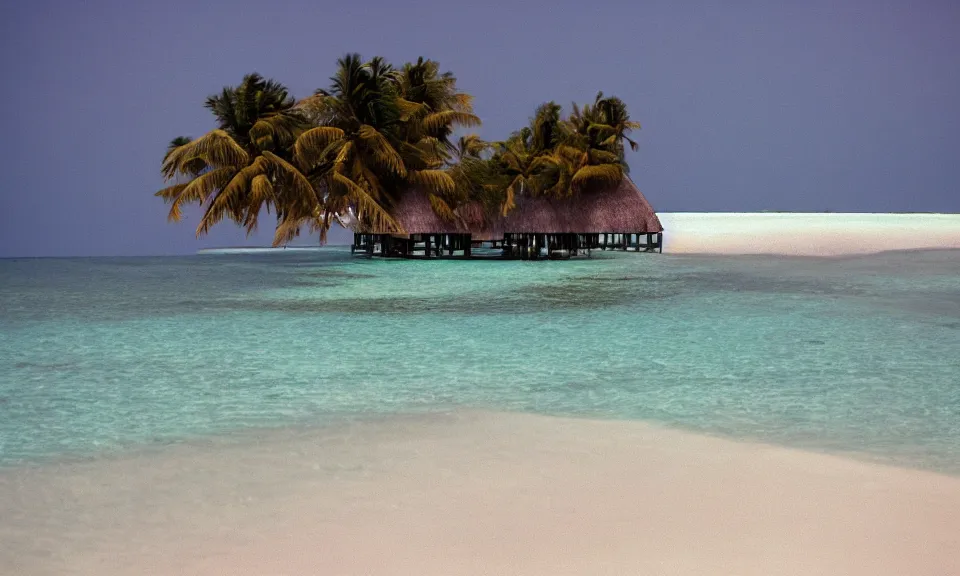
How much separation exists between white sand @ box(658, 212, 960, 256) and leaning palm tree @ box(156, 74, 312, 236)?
532 inches

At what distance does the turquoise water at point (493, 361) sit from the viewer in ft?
15.4

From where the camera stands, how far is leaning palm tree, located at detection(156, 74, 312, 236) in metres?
23.6

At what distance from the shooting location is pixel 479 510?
3115 mm

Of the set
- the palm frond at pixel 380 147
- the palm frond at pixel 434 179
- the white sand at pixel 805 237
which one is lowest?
the white sand at pixel 805 237

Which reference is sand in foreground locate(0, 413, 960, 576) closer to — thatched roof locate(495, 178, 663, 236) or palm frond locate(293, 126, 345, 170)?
palm frond locate(293, 126, 345, 170)

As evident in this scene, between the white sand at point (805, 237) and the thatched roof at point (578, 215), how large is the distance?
13.6 ft

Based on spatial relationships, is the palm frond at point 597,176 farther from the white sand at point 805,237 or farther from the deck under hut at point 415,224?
the white sand at point 805,237

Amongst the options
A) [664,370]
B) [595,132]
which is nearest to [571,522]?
[664,370]

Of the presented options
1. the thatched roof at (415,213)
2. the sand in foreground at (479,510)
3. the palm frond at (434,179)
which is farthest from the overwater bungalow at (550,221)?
the sand in foreground at (479,510)

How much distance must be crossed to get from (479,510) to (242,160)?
21894 millimetres

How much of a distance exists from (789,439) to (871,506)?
3.53ft

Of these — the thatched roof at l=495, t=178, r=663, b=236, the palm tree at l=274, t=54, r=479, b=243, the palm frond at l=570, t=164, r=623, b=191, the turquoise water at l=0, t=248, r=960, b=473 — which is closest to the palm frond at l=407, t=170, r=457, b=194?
the palm tree at l=274, t=54, r=479, b=243

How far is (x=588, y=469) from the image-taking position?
3.65 metres

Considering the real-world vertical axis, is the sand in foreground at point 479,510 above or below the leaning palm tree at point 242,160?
below
